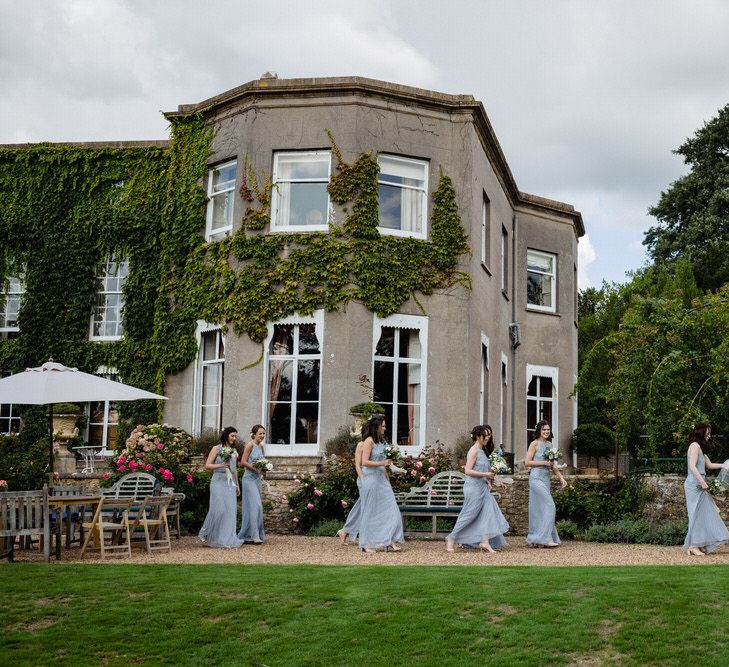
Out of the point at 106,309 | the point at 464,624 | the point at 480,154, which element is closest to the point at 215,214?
the point at 106,309

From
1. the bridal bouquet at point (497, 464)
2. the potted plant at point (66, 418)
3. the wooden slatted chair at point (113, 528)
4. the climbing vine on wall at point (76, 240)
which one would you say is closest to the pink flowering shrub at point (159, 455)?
the potted plant at point (66, 418)

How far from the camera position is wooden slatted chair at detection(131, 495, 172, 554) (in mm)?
13242

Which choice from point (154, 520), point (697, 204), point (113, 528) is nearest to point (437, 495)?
point (154, 520)

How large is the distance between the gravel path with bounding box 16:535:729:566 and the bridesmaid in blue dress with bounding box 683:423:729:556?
0.22 m

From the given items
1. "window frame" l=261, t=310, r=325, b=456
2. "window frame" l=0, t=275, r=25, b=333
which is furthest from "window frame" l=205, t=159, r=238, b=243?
"window frame" l=0, t=275, r=25, b=333

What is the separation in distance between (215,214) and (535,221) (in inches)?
406

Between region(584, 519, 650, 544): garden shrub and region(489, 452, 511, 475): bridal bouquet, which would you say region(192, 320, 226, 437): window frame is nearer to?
region(489, 452, 511, 475): bridal bouquet

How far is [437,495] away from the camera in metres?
16.6

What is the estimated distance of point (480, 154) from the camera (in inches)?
852

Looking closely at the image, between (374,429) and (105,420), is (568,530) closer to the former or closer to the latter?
(374,429)

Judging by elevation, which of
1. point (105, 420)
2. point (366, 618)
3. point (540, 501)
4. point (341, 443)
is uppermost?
point (105, 420)

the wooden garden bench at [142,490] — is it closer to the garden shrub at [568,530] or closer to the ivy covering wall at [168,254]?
the ivy covering wall at [168,254]

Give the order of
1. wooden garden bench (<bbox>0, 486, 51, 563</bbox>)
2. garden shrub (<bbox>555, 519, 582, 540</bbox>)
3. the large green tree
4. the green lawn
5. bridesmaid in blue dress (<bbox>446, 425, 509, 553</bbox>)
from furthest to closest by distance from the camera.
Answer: the large green tree, garden shrub (<bbox>555, 519, 582, 540</bbox>), bridesmaid in blue dress (<bbox>446, 425, 509, 553</bbox>), wooden garden bench (<bbox>0, 486, 51, 563</bbox>), the green lawn

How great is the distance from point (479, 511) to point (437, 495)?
2.53 m
